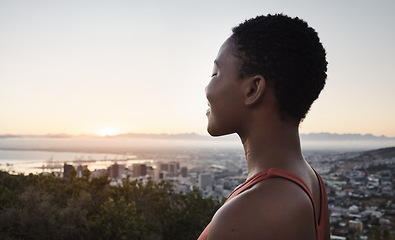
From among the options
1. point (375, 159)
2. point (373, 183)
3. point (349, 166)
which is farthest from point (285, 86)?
point (349, 166)

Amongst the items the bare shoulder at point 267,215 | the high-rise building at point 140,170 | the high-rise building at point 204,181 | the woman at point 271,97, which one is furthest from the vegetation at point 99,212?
the high-rise building at point 140,170

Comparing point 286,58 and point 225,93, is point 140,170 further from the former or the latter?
point 286,58

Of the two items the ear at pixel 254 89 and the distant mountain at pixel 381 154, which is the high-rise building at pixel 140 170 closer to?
the distant mountain at pixel 381 154

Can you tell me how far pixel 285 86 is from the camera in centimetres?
94

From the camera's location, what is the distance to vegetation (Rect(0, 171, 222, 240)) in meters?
9.20

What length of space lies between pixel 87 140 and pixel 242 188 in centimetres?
6221

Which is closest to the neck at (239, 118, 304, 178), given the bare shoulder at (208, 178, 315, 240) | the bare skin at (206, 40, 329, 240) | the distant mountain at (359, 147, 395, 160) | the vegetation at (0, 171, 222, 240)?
the bare skin at (206, 40, 329, 240)

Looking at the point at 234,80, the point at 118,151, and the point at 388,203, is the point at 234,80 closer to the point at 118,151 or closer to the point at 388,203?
the point at 388,203

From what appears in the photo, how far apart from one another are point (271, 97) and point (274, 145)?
0.48 feet

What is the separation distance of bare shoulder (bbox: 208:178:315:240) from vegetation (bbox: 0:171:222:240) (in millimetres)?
8714

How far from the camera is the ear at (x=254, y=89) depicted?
37.0 inches

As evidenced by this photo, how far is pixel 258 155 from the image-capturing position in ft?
3.31

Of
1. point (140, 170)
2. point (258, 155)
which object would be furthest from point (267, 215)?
point (140, 170)

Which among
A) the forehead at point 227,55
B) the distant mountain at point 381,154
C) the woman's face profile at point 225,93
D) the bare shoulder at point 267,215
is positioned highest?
the forehead at point 227,55
